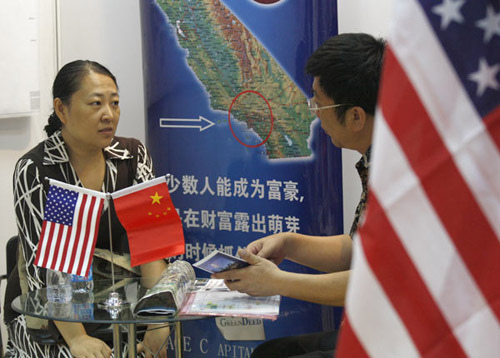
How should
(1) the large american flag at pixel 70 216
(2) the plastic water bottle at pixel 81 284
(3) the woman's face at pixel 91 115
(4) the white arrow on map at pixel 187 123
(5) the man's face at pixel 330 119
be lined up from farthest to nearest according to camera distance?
(4) the white arrow on map at pixel 187 123, (3) the woman's face at pixel 91 115, (2) the plastic water bottle at pixel 81 284, (1) the large american flag at pixel 70 216, (5) the man's face at pixel 330 119

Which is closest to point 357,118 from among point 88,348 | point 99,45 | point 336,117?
point 336,117

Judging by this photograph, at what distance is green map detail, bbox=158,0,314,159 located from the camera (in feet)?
10.8

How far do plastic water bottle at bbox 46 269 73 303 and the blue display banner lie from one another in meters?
0.94

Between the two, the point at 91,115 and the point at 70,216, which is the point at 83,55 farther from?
the point at 70,216

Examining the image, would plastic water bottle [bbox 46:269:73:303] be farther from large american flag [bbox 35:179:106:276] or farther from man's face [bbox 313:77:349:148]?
man's face [bbox 313:77:349:148]

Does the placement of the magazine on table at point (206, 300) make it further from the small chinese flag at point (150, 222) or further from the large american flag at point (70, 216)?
the large american flag at point (70, 216)

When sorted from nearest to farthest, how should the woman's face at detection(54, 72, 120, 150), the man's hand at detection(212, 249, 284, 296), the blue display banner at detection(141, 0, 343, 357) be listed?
1. the man's hand at detection(212, 249, 284, 296)
2. the woman's face at detection(54, 72, 120, 150)
3. the blue display banner at detection(141, 0, 343, 357)

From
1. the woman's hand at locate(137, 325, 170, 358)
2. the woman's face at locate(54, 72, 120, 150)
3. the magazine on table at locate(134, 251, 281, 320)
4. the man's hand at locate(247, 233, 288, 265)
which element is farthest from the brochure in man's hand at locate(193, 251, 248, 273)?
the woman's face at locate(54, 72, 120, 150)

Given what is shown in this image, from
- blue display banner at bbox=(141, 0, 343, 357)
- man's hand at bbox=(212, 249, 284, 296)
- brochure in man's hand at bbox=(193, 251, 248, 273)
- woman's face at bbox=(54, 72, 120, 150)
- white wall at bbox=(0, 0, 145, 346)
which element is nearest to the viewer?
brochure in man's hand at bbox=(193, 251, 248, 273)

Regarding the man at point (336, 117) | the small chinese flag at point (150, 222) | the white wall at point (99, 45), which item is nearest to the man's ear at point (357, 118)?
the man at point (336, 117)

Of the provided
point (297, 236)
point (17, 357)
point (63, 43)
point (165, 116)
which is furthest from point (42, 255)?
point (63, 43)

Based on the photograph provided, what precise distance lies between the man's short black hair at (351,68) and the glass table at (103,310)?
88cm

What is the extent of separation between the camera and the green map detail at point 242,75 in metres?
3.29

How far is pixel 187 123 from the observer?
3.48 meters
